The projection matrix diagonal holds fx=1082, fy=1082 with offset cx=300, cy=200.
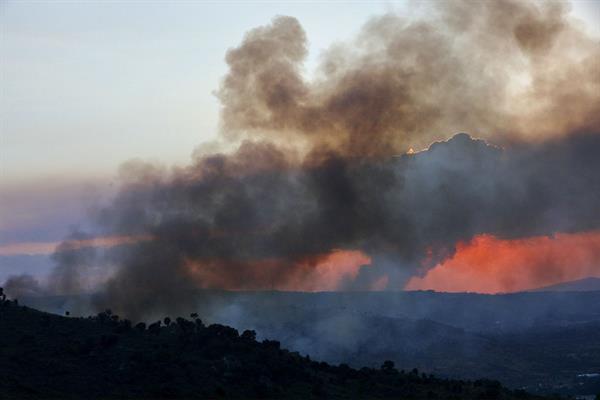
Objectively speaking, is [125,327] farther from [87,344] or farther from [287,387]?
[287,387]

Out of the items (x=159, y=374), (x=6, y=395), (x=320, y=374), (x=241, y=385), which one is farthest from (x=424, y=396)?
(x=6, y=395)

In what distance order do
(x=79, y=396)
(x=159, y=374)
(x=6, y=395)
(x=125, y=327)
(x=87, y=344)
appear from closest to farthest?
(x=6, y=395) < (x=79, y=396) < (x=159, y=374) < (x=87, y=344) < (x=125, y=327)

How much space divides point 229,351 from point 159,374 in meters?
21.1

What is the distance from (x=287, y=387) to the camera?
174 meters

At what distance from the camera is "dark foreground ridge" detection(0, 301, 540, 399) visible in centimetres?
16125

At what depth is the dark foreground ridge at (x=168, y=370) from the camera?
161 meters

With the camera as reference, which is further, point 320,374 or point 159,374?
point 320,374

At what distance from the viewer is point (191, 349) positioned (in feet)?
Answer: 615

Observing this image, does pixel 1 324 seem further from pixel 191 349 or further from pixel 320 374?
pixel 320 374

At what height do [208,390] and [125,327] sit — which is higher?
[125,327]

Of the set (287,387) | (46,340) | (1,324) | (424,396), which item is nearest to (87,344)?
(46,340)

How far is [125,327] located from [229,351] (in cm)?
2226

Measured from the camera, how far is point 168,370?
170m

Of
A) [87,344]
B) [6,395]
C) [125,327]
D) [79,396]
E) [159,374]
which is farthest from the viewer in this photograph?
[125,327]
